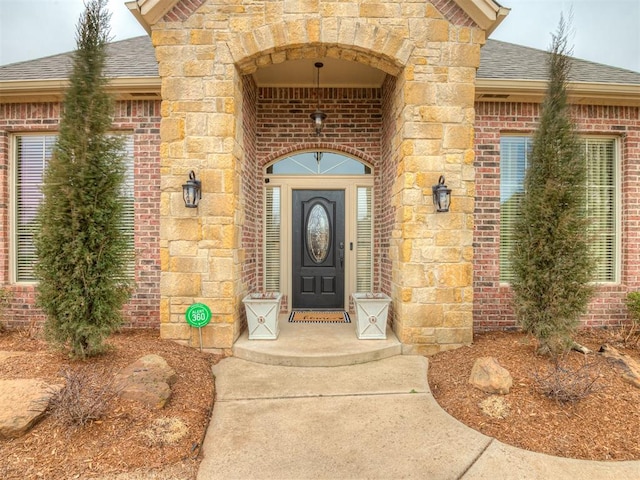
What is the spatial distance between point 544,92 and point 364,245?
10.1 ft

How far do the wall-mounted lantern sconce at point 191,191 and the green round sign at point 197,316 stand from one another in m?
1.10

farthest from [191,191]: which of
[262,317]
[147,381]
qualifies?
[147,381]

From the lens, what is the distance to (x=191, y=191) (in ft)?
12.6

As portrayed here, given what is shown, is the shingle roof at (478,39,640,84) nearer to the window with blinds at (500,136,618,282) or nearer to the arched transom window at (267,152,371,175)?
the window with blinds at (500,136,618,282)

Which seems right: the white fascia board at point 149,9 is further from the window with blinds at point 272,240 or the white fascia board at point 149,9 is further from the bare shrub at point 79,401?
the bare shrub at point 79,401

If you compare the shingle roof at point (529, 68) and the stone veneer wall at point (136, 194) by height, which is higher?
the shingle roof at point (529, 68)

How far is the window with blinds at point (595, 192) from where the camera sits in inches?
201

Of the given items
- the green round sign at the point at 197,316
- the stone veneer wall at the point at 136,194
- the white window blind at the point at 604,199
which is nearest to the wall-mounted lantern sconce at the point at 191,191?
the green round sign at the point at 197,316

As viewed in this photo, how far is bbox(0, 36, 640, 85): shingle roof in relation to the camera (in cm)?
492

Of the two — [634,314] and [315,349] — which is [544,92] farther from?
[315,349]

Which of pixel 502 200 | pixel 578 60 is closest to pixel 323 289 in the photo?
pixel 502 200

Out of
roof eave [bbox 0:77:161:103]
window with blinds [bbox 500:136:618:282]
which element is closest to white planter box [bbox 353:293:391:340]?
window with blinds [bbox 500:136:618:282]

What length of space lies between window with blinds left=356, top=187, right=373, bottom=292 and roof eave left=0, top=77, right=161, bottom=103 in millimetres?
3226

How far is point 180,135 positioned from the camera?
398cm
